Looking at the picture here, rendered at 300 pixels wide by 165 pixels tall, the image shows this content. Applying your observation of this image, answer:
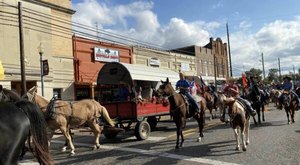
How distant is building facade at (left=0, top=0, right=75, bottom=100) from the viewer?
78.0ft

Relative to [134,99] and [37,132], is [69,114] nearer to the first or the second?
[134,99]

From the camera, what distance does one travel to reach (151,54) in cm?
3956

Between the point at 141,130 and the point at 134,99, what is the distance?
3.99ft

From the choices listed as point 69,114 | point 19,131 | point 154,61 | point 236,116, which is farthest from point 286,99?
point 154,61

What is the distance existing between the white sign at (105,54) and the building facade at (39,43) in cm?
280

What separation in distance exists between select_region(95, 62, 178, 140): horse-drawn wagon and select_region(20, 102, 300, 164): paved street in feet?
2.43

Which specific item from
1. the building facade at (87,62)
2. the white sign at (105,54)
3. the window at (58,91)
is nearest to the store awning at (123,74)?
the window at (58,91)

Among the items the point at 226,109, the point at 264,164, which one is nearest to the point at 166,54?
the point at 226,109

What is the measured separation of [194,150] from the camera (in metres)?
10.9

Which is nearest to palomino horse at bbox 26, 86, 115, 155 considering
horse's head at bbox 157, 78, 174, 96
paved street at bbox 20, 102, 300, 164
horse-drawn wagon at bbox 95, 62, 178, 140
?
paved street at bbox 20, 102, 300, 164

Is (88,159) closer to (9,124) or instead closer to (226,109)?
(226,109)

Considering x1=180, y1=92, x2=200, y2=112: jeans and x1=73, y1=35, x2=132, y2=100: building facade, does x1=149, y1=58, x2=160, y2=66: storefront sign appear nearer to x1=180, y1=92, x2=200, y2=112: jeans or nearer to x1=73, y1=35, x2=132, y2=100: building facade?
x1=73, y1=35, x2=132, y2=100: building facade

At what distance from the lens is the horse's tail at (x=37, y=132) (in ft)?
16.0

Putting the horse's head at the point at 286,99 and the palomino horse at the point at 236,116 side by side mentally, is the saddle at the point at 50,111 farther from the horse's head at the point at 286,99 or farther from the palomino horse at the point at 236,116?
the horse's head at the point at 286,99
